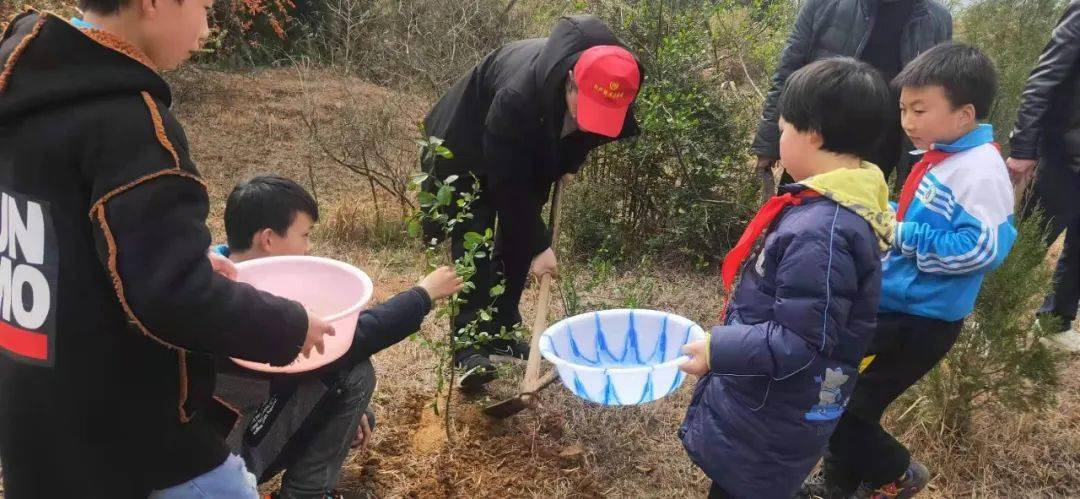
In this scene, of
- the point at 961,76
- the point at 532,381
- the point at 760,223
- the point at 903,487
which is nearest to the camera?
the point at 760,223

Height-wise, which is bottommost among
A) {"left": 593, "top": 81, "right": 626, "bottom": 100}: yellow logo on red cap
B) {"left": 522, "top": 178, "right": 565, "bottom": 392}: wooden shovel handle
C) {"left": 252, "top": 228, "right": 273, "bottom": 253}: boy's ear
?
{"left": 522, "top": 178, "right": 565, "bottom": 392}: wooden shovel handle

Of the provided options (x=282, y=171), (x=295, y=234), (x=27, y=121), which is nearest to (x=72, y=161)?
(x=27, y=121)

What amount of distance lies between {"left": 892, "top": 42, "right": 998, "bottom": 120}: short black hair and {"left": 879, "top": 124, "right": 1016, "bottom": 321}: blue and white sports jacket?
9 centimetres

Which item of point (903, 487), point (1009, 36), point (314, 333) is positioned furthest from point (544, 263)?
point (1009, 36)

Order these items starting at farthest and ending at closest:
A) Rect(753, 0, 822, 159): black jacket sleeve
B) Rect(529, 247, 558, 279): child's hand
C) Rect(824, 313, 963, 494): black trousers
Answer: Rect(753, 0, 822, 159): black jacket sleeve → Rect(529, 247, 558, 279): child's hand → Rect(824, 313, 963, 494): black trousers

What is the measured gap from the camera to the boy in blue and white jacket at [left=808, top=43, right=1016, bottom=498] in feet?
6.55

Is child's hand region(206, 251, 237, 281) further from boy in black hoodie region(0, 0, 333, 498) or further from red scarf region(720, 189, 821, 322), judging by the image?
red scarf region(720, 189, 821, 322)

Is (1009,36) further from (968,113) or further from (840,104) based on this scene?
(840,104)

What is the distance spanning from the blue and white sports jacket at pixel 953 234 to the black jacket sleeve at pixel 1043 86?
1580mm

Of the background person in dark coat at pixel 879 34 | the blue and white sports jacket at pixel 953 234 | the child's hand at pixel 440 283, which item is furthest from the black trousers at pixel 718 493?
the background person in dark coat at pixel 879 34

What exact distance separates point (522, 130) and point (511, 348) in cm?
100

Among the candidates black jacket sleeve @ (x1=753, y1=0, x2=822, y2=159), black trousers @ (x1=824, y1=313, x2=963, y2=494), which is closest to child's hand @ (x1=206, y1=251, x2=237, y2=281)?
black trousers @ (x1=824, y1=313, x2=963, y2=494)

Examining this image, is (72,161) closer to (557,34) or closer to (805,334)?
(805,334)

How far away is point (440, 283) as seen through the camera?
6.58 ft
